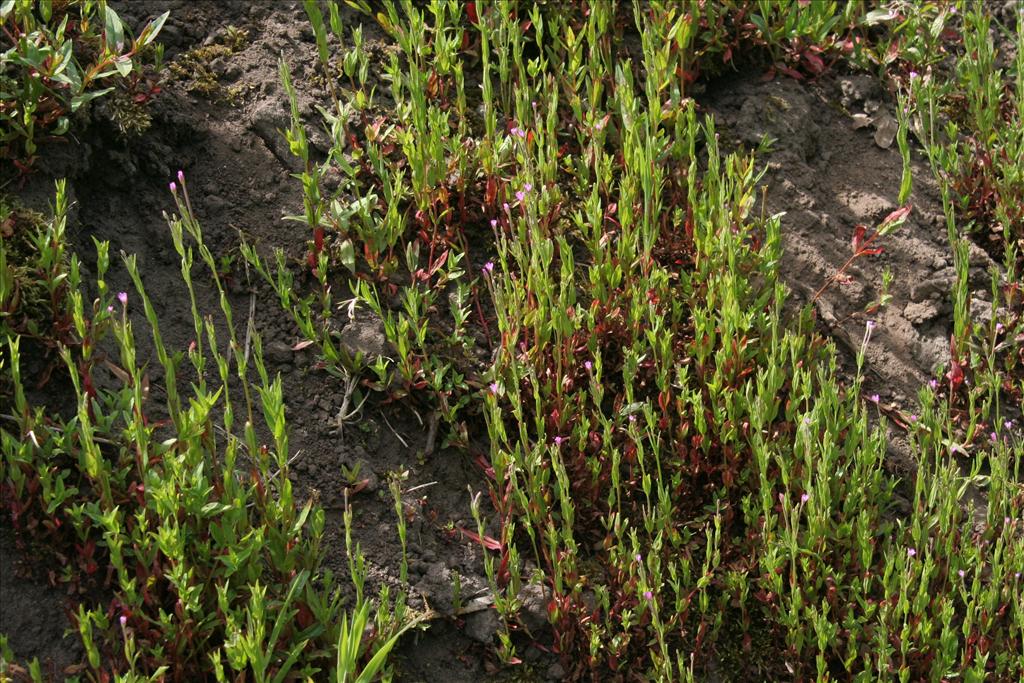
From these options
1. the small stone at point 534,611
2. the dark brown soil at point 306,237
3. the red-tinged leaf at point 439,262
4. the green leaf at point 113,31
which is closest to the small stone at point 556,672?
the dark brown soil at point 306,237

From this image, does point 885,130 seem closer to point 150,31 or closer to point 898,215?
point 898,215

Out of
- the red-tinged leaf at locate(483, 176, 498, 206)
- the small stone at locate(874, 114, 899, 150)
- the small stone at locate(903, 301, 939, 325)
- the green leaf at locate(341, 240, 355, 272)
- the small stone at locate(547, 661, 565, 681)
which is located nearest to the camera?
the small stone at locate(547, 661, 565, 681)

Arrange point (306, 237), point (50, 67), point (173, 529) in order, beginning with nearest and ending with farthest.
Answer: point (173, 529)
point (50, 67)
point (306, 237)

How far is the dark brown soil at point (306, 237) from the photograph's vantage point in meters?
3.06

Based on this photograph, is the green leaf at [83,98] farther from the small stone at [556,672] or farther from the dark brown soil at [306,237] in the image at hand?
the small stone at [556,672]

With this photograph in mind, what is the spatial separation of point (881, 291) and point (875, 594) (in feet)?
4.03

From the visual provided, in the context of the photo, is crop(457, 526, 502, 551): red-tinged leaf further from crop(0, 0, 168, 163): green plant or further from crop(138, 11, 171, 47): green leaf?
crop(138, 11, 171, 47): green leaf

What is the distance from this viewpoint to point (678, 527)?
3314 mm

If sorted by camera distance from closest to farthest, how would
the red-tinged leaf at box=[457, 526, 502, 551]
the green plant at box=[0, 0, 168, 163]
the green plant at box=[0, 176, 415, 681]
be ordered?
1. the green plant at box=[0, 176, 415, 681]
2. the red-tinged leaf at box=[457, 526, 502, 551]
3. the green plant at box=[0, 0, 168, 163]

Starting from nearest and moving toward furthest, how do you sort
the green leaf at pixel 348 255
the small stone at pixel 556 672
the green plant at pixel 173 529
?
1. the green plant at pixel 173 529
2. the small stone at pixel 556 672
3. the green leaf at pixel 348 255

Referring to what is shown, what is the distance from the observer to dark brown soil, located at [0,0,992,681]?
306 cm

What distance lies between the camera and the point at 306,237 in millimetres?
3656

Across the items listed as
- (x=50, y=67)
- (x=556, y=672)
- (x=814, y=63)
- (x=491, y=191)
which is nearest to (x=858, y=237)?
(x=814, y=63)

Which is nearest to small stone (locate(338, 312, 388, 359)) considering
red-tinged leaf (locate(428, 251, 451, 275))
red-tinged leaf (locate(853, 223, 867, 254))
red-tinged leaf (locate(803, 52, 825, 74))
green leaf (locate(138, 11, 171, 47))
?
red-tinged leaf (locate(428, 251, 451, 275))
